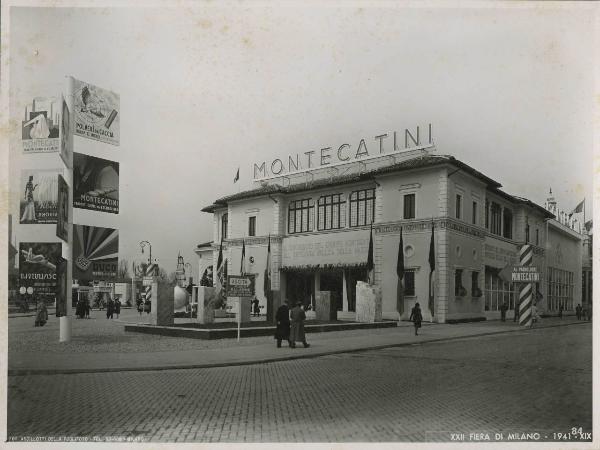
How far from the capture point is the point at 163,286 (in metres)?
24.9

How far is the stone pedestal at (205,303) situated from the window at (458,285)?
15.0 m

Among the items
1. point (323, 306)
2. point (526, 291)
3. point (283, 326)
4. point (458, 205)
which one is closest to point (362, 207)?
point (458, 205)

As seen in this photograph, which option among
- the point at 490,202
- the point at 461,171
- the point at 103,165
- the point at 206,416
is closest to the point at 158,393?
the point at 206,416

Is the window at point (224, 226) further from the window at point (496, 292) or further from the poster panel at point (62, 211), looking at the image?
the poster panel at point (62, 211)

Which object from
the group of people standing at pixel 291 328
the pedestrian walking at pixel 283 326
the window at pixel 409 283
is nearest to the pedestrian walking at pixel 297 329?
the group of people standing at pixel 291 328

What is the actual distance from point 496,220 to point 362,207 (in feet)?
27.9

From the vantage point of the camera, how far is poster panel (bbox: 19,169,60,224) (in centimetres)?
1040

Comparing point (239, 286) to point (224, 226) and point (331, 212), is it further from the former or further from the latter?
point (331, 212)

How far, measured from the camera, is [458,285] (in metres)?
34.6

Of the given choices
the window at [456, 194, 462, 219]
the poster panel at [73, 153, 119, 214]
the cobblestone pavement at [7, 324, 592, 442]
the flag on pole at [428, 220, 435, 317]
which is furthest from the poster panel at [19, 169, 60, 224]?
the window at [456, 194, 462, 219]

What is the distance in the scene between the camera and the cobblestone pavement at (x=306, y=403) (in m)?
8.26

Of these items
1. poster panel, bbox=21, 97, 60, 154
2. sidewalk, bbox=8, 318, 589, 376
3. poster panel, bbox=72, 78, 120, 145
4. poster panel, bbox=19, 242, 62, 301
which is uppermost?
poster panel, bbox=72, 78, 120, 145

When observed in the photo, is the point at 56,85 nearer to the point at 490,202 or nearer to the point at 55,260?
the point at 55,260

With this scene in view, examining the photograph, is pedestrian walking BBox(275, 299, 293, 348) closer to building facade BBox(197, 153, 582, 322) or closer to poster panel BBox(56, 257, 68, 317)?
poster panel BBox(56, 257, 68, 317)
